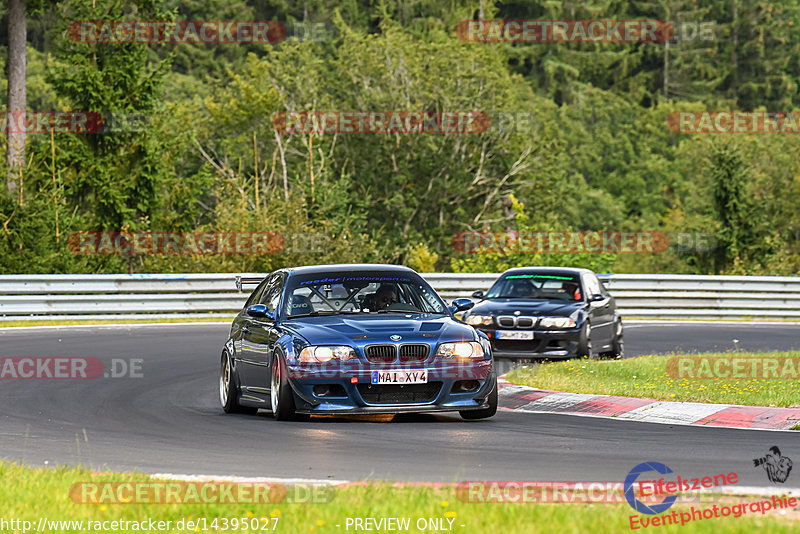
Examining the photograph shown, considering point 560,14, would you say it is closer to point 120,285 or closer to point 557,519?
point 120,285

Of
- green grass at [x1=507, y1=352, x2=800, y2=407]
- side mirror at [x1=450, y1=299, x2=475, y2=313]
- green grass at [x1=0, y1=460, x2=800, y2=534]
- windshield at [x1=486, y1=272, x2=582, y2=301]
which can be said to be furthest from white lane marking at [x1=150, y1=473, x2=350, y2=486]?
windshield at [x1=486, y1=272, x2=582, y2=301]

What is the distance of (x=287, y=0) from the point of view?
8906cm

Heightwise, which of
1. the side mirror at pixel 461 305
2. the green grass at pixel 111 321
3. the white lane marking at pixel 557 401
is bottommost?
the green grass at pixel 111 321

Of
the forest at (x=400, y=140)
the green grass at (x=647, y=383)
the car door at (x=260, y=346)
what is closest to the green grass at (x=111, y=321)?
the forest at (x=400, y=140)

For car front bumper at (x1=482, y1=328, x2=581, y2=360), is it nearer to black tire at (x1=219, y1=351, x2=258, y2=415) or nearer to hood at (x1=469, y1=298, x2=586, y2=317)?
hood at (x1=469, y1=298, x2=586, y2=317)

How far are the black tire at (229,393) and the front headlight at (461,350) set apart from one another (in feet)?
8.46

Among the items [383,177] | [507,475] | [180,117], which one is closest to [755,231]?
[383,177]

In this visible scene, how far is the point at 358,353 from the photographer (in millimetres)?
12570

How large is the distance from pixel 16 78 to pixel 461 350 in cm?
2737

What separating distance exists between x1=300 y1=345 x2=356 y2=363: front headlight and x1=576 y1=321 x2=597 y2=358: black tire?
26.5 feet

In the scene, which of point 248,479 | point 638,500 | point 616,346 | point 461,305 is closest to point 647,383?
point 461,305

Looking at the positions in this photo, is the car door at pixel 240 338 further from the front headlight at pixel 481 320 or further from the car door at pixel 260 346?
the front headlight at pixel 481 320

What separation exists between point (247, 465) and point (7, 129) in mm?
28340

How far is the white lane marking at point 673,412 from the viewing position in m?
13.5
